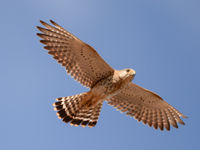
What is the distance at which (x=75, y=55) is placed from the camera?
10.6 meters

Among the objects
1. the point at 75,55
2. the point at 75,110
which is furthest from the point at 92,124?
the point at 75,55

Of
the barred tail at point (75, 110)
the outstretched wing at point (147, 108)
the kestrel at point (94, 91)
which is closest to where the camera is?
the kestrel at point (94, 91)

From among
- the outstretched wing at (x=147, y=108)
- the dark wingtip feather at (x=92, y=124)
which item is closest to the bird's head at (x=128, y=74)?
the outstretched wing at (x=147, y=108)

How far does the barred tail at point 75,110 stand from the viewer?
1106cm

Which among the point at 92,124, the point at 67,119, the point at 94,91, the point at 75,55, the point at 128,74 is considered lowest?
the point at 67,119

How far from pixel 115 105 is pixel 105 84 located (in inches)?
48.8

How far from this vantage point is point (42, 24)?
9914mm

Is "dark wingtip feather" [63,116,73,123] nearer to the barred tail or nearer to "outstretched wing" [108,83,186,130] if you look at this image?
the barred tail

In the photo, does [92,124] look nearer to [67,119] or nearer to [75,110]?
[75,110]

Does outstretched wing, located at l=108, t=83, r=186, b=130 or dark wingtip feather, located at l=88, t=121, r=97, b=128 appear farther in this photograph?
outstretched wing, located at l=108, t=83, r=186, b=130

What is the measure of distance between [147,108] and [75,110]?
255 centimetres

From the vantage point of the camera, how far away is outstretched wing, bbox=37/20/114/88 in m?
10.2

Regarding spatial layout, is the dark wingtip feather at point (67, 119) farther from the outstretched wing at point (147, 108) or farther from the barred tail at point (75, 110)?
the outstretched wing at point (147, 108)

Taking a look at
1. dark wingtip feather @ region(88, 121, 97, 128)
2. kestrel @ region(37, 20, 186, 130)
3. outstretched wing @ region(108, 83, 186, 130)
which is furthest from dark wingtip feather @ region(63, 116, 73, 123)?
outstretched wing @ region(108, 83, 186, 130)
